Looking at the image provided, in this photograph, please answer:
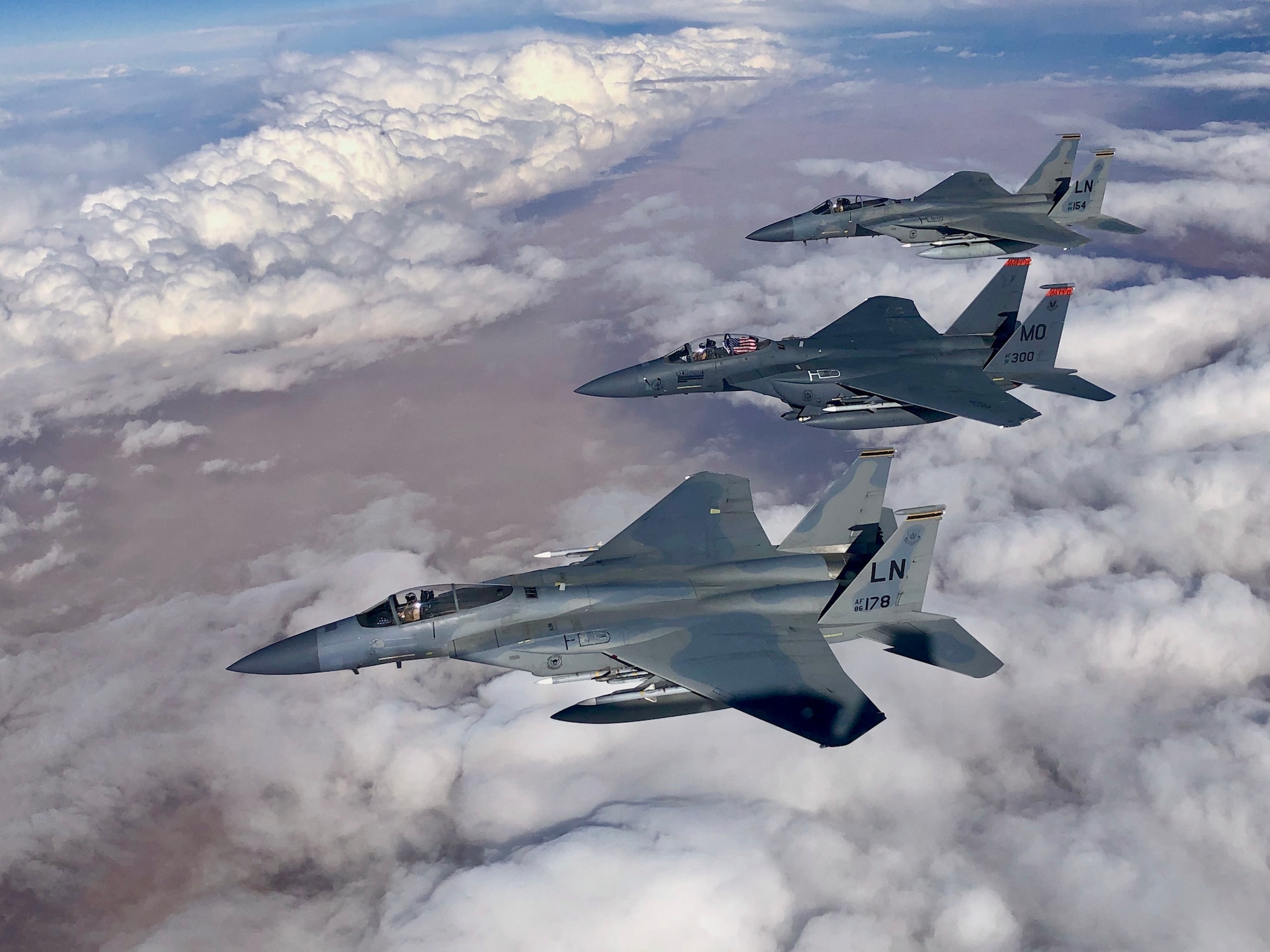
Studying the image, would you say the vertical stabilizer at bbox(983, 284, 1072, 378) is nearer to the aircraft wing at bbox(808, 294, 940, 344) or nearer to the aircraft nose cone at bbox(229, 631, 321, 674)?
the aircraft wing at bbox(808, 294, 940, 344)

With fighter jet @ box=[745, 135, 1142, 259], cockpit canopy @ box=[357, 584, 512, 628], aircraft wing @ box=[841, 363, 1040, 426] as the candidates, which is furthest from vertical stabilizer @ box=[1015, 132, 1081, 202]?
cockpit canopy @ box=[357, 584, 512, 628]

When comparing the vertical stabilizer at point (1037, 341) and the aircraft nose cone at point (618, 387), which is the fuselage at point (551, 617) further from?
the vertical stabilizer at point (1037, 341)

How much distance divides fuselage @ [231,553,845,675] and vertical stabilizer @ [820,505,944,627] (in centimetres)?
93

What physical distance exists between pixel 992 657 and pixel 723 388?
A: 13812mm

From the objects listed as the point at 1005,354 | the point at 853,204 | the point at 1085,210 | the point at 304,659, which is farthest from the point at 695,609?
the point at 1085,210

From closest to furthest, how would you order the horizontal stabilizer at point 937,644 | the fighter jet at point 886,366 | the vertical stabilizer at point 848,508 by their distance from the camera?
the horizontal stabilizer at point 937,644 → the vertical stabilizer at point 848,508 → the fighter jet at point 886,366

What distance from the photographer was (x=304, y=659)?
17812 mm

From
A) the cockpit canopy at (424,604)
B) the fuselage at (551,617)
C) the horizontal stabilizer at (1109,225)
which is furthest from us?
the horizontal stabilizer at (1109,225)

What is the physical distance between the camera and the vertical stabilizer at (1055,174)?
37312 mm

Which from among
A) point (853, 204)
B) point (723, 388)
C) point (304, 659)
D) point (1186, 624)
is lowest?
point (1186, 624)

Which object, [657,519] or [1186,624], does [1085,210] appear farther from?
[1186,624]

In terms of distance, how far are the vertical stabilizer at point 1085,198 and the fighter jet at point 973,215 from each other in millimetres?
30

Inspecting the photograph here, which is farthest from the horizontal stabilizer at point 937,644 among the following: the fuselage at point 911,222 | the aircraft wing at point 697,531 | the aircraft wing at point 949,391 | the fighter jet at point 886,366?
the fuselage at point 911,222

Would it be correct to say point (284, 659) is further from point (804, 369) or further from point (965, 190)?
point (965, 190)
